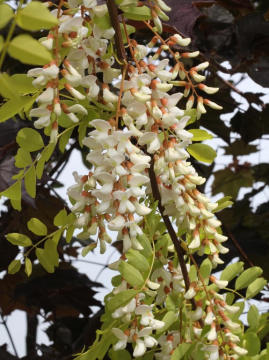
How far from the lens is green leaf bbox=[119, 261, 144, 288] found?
0.45m

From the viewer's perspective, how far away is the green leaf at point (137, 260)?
0.46 metres

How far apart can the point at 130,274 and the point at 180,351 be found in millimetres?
82

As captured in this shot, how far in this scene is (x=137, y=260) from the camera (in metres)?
0.46

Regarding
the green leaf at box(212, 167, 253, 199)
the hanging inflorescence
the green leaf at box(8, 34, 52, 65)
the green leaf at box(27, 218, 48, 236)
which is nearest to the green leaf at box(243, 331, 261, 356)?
the hanging inflorescence

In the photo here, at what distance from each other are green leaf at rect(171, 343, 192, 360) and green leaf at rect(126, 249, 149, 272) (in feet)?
0.24

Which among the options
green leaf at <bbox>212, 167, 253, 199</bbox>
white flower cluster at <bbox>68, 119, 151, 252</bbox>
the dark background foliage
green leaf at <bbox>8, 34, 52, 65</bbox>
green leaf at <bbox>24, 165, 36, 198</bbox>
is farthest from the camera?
green leaf at <bbox>212, 167, 253, 199</bbox>

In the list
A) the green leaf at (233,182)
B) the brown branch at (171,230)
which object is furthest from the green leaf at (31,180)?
the green leaf at (233,182)

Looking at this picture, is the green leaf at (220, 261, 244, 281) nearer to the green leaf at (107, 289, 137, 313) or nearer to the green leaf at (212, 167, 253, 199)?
the green leaf at (107, 289, 137, 313)

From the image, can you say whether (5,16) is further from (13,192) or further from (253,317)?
(253,317)

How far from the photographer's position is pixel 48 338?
1302mm

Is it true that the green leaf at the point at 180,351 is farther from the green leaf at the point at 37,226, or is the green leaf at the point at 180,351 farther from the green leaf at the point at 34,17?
the green leaf at the point at 34,17

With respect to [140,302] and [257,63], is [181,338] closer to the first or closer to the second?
[140,302]

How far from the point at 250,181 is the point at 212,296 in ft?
3.31

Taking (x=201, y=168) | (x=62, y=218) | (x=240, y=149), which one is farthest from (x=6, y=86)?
(x=240, y=149)
